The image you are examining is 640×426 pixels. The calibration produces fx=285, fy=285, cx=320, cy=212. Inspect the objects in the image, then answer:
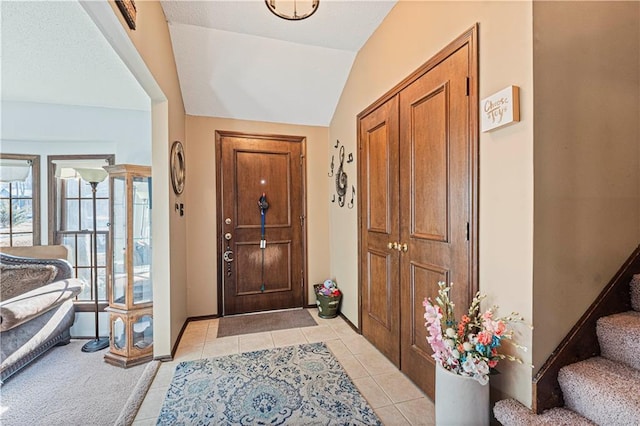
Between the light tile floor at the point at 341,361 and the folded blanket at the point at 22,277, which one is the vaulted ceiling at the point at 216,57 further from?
the light tile floor at the point at 341,361

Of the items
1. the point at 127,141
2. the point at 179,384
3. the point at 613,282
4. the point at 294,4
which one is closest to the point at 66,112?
the point at 127,141

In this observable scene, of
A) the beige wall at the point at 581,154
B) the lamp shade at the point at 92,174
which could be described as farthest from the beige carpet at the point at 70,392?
the beige wall at the point at 581,154

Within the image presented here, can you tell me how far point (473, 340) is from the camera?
4.37 ft

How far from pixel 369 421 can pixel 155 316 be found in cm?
184

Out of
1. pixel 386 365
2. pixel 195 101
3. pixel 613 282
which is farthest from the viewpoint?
pixel 195 101

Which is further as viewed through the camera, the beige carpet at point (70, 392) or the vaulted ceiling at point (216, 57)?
the vaulted ceiling at point (216, 57)

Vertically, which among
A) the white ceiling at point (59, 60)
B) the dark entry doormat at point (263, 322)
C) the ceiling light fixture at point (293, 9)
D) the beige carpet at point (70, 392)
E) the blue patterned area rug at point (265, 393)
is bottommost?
the beige carpet at point (70, 392)

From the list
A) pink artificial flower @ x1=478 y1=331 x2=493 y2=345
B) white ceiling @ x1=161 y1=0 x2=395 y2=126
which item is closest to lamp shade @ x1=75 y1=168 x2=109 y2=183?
white ceiling @ x1=161 y1=0 x2=395 y2=126

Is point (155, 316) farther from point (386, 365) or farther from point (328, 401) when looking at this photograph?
point (386, 365)

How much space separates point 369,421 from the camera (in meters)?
1.66

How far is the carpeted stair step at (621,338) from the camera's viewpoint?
1277 mm

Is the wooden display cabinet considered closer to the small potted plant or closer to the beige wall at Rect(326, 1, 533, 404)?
the small potted plant

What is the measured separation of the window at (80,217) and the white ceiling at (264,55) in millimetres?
1508

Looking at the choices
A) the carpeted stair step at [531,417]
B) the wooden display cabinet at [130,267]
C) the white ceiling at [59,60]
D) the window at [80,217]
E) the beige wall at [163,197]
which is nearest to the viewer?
the carpeted stair step at [531,417]
